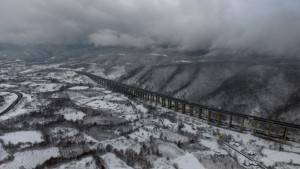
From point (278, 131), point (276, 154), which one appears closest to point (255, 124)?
point (278, 131)

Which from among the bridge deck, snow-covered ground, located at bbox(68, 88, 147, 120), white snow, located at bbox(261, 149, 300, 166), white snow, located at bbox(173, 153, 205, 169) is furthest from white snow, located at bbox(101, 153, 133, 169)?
the bridge deck

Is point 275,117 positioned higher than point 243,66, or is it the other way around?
point 243,66

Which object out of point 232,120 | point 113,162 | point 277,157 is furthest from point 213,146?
point 232,120

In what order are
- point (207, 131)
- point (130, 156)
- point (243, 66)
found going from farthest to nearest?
point (243, 66), point (207, 131), point (130, 156)

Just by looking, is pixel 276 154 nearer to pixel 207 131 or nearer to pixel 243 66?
pixel 207 131

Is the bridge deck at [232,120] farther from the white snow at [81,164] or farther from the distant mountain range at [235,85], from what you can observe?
the white snow at [81,164]

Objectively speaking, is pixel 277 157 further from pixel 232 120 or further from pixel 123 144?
pixel 232 120

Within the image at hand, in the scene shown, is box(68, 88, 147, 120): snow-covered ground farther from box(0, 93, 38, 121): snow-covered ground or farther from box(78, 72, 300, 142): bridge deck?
box(0, 93, 38, 121): snow-covered ground
